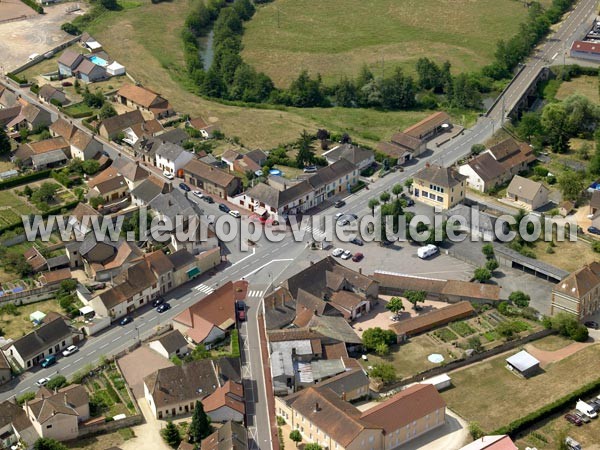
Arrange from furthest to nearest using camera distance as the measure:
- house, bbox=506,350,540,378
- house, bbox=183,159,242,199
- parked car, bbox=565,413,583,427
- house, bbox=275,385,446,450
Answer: house, bbox=183,159,242,199
house, bbox=506,350,540,378
parked car, bbox=565,413,583,427
house, bbox=275,385,446,450

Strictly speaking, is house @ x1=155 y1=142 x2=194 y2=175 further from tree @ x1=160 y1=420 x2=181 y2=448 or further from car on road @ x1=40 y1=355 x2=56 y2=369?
tree @ x1=160 y1=420 x2=181 y2=448

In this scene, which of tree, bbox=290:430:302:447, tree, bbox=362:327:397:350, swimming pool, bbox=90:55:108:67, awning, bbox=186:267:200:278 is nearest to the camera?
tree, bbox=290:430:302:447

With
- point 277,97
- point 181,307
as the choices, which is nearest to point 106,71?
point 277,97

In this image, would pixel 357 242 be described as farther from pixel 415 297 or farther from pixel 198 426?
pixel 198 426

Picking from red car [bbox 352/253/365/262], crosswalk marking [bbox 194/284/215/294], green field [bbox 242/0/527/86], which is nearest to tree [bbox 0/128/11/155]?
crosswalk marking [bbox 194/284/215/294]

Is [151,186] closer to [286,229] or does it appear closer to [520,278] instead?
[286,229]

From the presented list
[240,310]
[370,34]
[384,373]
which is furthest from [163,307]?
[370,34]
